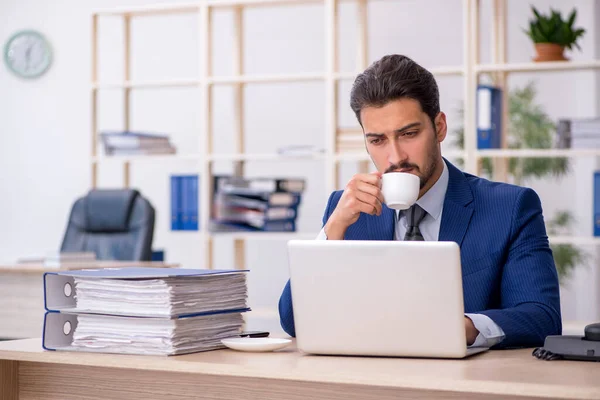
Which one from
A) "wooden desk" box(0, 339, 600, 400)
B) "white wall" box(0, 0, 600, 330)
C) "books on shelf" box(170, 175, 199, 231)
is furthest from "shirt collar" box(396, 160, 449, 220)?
"white wall" box(0, 0, 600, 330)

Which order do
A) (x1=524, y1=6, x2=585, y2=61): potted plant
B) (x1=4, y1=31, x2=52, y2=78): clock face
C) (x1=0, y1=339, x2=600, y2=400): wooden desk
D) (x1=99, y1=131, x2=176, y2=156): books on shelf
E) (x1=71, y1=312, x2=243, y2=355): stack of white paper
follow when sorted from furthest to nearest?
(x1=4, y1=31, x2=52, y2=78): clock face
(x1=99, y1=131, x2=176, y2=156): books on shelf
(x1=524, y1=6, x2=585, y2=61): potted plant
(x1=71, y1=312, x2=243, y2=355): stack of white paper
(x1=0, y1=339, x2=600, y2=400): wooden desk

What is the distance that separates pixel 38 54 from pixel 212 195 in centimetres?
227

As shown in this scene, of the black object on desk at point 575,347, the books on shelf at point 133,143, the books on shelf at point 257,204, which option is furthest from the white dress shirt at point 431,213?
the books on shelf at point 133,143

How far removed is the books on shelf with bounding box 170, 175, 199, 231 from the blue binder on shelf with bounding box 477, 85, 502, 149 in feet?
4.98

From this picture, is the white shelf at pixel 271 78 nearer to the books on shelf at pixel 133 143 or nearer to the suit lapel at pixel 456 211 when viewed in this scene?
the books on shelf at pixel 133 143

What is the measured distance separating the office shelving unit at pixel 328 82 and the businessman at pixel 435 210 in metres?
2.24

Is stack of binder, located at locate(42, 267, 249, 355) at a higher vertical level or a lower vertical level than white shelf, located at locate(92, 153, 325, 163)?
lower

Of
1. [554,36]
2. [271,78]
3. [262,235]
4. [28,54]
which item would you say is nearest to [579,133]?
[554,36]

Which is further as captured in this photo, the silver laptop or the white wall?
the white wall

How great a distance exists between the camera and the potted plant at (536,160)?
5.32 meters

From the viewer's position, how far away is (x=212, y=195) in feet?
15.8

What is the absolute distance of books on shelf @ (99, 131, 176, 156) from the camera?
195 inches

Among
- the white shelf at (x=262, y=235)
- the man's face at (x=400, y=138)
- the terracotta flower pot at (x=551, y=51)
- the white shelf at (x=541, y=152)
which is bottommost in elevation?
the white shelf at (x=262, y=235)

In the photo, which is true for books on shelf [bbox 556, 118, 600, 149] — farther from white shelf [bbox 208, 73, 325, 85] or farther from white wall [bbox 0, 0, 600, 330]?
white wall [bbox 0, 0, 600, 330]
